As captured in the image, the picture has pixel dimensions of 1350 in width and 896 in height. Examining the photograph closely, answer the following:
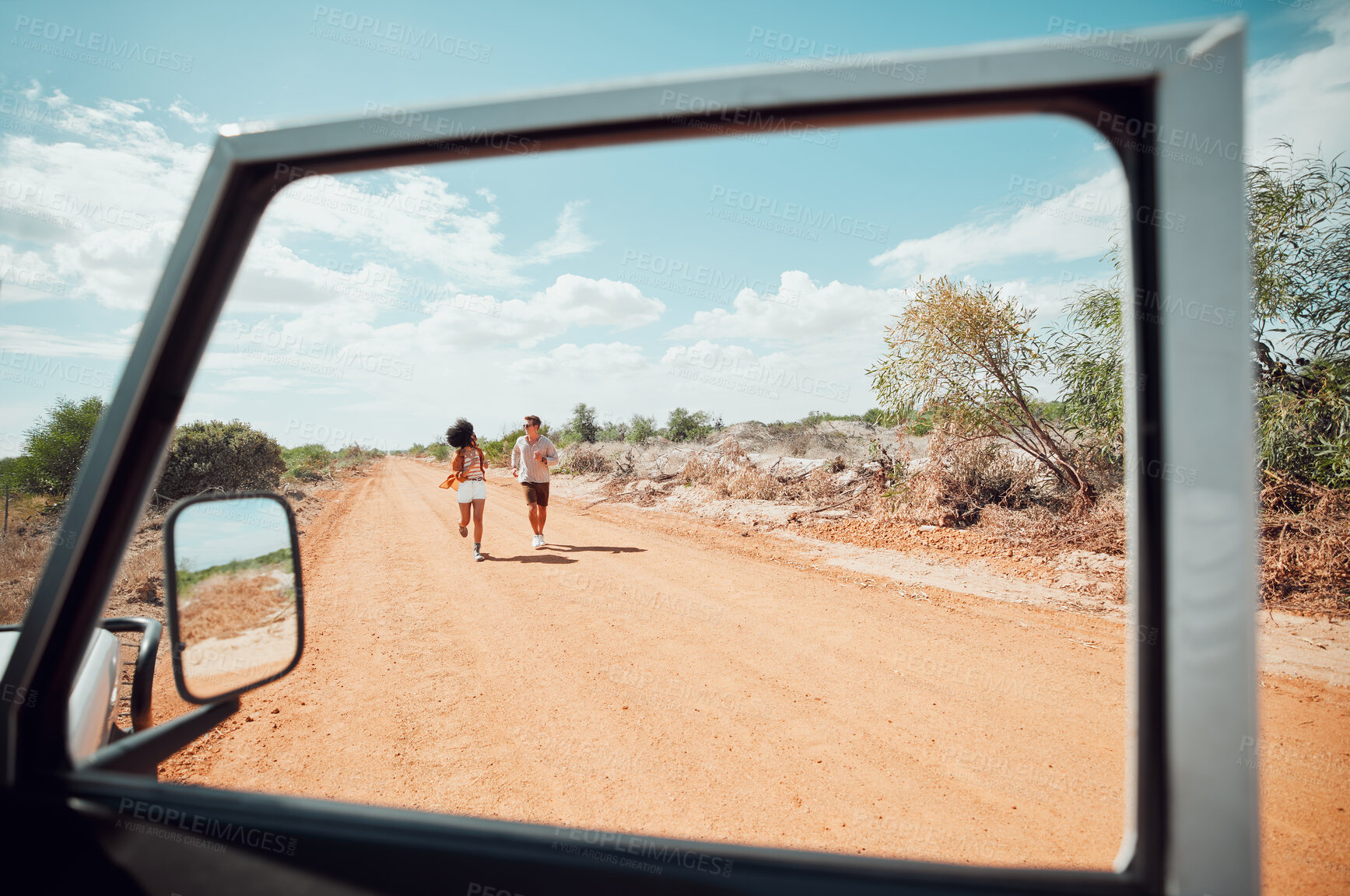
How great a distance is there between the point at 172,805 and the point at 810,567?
7.32 meters

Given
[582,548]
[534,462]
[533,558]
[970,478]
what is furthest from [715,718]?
[970,478]

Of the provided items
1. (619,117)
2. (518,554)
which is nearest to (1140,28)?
(619,117)

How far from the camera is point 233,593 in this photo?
4.63 ft

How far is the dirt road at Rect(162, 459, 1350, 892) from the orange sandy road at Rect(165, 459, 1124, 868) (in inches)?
0.6

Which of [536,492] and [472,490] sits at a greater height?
[472,490]

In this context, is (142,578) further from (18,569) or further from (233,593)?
(233,593)

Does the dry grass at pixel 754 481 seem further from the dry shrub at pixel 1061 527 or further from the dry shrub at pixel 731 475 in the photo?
the dry shrub at pixel 1061 527

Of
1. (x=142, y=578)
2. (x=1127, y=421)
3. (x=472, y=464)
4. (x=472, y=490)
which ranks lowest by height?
(x=142, y=578)

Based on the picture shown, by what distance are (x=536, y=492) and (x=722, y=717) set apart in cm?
674

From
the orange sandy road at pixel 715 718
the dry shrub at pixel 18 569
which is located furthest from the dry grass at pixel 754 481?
the dry shrub at pixel 18 569

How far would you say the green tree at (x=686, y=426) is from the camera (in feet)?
87.1

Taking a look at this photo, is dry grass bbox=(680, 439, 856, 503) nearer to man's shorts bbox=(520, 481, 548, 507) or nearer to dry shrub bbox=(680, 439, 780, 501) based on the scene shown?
dry shrub bbox=(680, 439, 780, 501)

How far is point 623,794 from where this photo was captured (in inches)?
109

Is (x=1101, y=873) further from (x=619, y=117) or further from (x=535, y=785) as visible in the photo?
(x=535, y=785)
